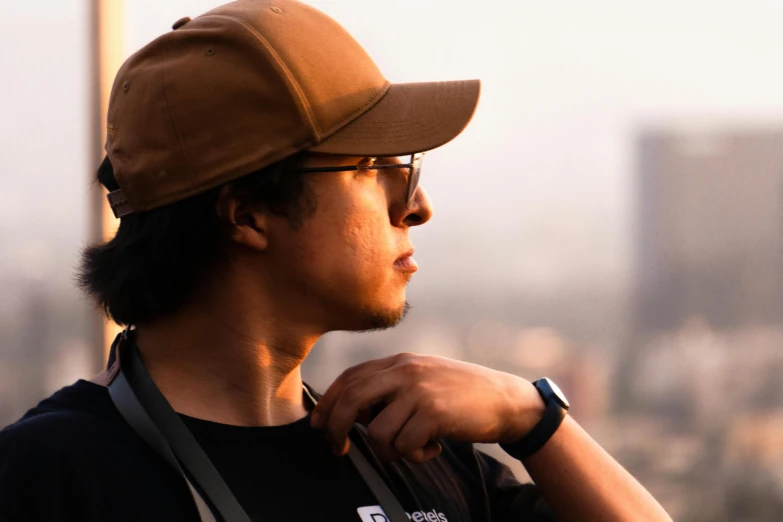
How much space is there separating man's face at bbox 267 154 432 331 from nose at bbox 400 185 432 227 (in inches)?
0.5

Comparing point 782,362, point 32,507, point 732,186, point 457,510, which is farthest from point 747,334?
point 32,507

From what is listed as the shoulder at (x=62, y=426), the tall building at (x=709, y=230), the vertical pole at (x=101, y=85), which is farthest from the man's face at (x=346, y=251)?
the tall building at (x=709, y=230)

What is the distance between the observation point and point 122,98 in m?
1.61

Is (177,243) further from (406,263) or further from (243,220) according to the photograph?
(406,263)

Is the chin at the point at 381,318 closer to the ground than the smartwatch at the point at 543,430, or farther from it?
farther from it

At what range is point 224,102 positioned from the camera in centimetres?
153

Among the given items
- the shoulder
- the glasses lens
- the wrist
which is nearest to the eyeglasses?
the glasses lens

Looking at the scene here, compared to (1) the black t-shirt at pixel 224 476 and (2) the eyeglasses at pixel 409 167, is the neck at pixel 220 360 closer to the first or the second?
(1) the black t-shirt at pixel 224 476

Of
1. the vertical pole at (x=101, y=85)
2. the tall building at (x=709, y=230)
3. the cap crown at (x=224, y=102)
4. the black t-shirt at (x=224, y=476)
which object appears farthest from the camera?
the tall building at (x=709, y=230)

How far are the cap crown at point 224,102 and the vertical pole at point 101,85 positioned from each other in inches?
67.4

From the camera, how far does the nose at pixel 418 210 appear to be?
5.51ft

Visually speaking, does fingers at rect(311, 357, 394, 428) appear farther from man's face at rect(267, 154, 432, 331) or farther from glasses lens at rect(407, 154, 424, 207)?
glasses lens at rect(407, 154, 424, 207)

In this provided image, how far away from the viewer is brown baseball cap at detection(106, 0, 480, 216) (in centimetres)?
153

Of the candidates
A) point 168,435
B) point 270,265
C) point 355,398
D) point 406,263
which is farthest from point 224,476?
point 406,263
